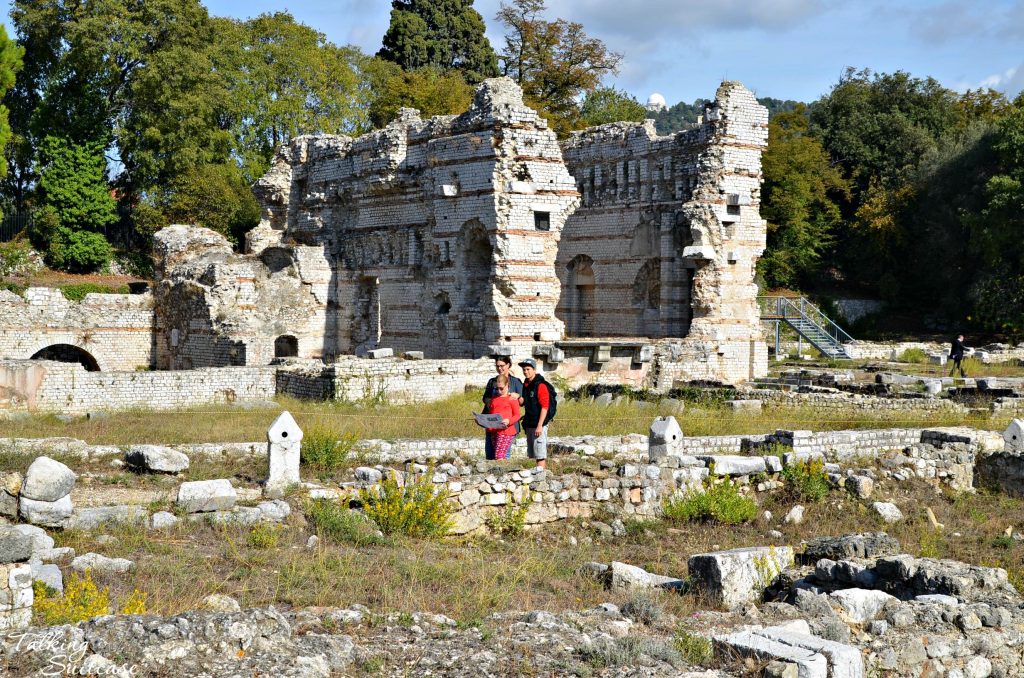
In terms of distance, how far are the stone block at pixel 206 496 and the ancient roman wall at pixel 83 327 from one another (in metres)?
22.8

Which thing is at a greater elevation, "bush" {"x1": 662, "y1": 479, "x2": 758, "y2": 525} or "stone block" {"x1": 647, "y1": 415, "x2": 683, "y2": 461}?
"stone block" {"x1": 647, "y1": 415, "x2": 683, "y2": 461}

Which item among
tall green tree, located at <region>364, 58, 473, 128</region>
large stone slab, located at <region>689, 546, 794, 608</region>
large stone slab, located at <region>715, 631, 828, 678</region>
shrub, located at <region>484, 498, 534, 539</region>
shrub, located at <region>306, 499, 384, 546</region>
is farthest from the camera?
tall green tree, located at <region>364, 58, 473, 128</region>

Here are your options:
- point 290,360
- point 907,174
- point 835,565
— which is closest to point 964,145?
point 907,174

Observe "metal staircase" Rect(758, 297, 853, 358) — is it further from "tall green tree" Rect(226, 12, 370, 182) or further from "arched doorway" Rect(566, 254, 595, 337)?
"tall green tree" Rect(226, 12, 370, 182)

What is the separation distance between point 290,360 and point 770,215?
25327mm

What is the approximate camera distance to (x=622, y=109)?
49.3 m

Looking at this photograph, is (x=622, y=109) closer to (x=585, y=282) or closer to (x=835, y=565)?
(x=585, y=282)

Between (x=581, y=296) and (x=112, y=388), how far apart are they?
1456 cm

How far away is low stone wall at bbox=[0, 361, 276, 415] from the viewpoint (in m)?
19.2

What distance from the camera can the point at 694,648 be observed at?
22.5 feet

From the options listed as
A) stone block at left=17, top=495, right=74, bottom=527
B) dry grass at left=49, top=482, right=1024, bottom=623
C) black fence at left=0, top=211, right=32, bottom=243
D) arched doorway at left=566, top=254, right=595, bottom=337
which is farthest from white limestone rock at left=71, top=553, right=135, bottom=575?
black fence at left=0, top=211, right=32, bottom=243

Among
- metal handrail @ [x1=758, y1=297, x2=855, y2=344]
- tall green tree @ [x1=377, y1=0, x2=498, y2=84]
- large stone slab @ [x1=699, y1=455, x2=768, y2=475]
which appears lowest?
large stone slab @ [x1=699, y1=455, x2=768, y2=475]

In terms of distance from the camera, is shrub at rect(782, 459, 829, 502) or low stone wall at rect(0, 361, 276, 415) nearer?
shrub at rect(782, 459, 829, 502)

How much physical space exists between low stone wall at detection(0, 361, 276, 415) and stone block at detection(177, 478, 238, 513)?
9.32 meters
